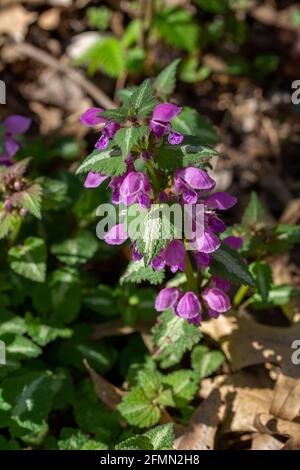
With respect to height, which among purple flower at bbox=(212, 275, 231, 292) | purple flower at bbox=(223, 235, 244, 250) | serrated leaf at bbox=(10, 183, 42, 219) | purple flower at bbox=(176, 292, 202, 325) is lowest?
purple flower at bbox=(176, 292, 202, 325)

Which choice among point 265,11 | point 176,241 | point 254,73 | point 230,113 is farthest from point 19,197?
point 265,11

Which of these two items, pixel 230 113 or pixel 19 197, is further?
pixel 230 113

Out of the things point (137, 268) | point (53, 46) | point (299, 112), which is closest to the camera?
point (137, 268)

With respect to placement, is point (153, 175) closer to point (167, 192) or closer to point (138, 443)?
point (167, 192)

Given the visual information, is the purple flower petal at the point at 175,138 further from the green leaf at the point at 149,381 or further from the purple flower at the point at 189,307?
the green leaf at the point at 149,381

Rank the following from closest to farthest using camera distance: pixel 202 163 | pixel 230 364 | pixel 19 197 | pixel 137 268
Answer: pixel 202 163
pixel 137 268
pixel 19 197
pixel 230 364

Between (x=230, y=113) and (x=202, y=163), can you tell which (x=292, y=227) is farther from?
(x=230, y=113)

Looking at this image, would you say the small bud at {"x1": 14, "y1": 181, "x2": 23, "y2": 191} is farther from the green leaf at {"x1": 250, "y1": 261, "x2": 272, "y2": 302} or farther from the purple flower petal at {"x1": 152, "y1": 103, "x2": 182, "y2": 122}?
the green leaf at {"x1": 250, "y1": 261, "x2": 272, "y2": 302}

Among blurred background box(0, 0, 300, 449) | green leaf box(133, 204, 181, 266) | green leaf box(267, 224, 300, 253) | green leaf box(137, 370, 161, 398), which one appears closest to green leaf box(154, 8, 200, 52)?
blurred background box(0, 0, 300, 449)
